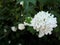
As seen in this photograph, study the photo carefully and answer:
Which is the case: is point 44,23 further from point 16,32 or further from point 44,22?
point 16,32

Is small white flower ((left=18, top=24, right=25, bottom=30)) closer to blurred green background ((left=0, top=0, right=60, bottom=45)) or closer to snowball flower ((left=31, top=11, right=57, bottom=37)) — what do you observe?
blurred green background ((left=0, top=0, right=60, bottom=45))

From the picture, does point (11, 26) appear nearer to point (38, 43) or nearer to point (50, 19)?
point (38, 43)

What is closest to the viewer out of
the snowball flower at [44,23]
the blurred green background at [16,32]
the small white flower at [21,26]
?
the snowball flower at [44,23]

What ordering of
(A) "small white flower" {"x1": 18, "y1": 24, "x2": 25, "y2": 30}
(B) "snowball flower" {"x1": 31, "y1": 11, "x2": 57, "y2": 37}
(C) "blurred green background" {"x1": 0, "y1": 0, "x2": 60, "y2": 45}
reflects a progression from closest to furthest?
(B) "snowball flower" {"x1": 31, "y1": 11, "x2": 57, "y2": 37}
(A) "small white flower" {"x1": 18, "y1": 24, "x2": 25, "y2": 30}
(C) "blurred green background" {"x1": 0, "y1": 0, "x2": 60, "y2": 45}

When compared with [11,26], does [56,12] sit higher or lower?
higher

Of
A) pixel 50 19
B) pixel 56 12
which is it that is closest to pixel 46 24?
pixel 50 19

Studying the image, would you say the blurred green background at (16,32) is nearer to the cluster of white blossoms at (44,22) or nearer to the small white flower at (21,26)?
the small white flower at (21,26)

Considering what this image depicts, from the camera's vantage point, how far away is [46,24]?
1.66 meters

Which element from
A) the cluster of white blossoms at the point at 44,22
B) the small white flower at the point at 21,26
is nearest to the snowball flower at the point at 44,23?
the cluster of white blossoms at the point at 44,22

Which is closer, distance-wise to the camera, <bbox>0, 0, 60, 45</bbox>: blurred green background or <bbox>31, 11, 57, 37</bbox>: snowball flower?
<bbox>31, 11, 57, 37</bbox>: snowball flower

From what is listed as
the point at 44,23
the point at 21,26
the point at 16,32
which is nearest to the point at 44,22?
the point at 44,23

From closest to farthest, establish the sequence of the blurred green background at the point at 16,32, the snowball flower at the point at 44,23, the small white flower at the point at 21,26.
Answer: the snowball flower at the point at 44,23, the small white flower at the point at 21,26, the blurred green background at the point at 16,32

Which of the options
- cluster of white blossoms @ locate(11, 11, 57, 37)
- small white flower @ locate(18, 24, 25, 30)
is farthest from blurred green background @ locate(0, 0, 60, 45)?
cluster of white blossoms @ locate(11, 11, 57, 37)

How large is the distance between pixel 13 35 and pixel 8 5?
0.35 metres
